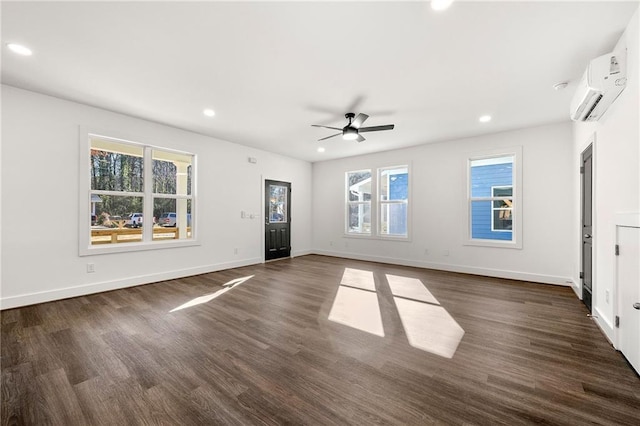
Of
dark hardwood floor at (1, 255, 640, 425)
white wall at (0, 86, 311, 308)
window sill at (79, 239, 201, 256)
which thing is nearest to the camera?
dark hardwood floor at (1, 255, 640, 425)

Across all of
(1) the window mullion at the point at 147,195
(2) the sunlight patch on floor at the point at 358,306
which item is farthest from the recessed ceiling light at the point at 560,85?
(1) the window mullion at the point at 147,195

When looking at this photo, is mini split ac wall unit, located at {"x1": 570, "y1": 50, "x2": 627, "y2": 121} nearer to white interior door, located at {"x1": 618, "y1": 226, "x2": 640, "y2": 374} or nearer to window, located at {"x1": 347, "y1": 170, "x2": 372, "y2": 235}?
white interior door, located at {"x1": 618, "y1": 226, "x2": 640, "y2": 374}

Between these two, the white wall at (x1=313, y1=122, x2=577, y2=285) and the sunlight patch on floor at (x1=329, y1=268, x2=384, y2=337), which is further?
the white wall at (x1=313, y1=122, x2=577, y2=285)

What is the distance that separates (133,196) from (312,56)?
3.78m

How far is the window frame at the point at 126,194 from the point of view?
3.79 m

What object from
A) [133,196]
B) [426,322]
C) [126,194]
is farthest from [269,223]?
[426,322]

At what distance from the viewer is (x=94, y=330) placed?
2.68m

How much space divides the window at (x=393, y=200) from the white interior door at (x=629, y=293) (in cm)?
397

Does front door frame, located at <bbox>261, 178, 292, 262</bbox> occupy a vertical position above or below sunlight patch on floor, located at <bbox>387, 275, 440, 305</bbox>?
above

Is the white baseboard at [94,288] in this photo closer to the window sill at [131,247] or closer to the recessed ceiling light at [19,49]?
the window sill at [131,247]

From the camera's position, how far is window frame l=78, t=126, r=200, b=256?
3787mm

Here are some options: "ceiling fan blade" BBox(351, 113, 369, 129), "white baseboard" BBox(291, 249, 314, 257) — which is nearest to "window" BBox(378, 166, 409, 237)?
"white baseboard" BBox(291, 249, 314, 257)

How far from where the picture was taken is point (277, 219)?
22.9 feet

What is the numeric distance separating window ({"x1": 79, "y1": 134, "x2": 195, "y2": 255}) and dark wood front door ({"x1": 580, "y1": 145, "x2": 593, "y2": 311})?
6.20 meters
